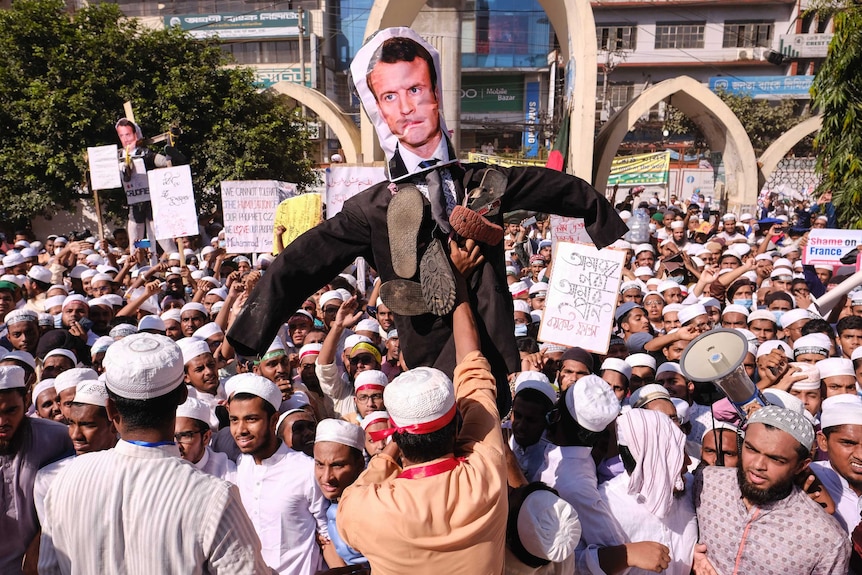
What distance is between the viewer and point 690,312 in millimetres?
5441

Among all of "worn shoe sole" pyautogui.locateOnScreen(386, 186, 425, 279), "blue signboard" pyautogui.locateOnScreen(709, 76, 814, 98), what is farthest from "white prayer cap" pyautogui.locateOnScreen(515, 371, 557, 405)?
"blue signboard" pyautogui.locateOnScreen(709, 76, 814, 98)

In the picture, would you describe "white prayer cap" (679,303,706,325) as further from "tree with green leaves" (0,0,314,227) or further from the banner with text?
the banner with text

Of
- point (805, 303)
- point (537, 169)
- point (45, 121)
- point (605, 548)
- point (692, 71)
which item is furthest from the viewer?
point (692, 71)

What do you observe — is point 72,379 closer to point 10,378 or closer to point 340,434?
point 10,378

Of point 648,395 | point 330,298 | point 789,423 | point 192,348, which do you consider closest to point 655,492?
point 789,423

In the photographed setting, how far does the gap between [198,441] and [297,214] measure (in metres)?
4.43

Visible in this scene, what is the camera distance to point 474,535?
1.91 metres

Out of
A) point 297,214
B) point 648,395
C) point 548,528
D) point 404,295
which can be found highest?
point 404,295

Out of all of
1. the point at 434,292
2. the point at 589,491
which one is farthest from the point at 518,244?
the point at 434,292

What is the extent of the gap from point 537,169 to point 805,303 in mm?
5073

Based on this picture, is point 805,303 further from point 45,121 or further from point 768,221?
point 45,121

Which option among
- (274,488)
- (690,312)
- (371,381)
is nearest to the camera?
(274,488)

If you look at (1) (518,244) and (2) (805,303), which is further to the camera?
(1) (518,244)

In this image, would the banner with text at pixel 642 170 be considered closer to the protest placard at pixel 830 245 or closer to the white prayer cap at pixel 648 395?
the protest placard at pixel 830 245
